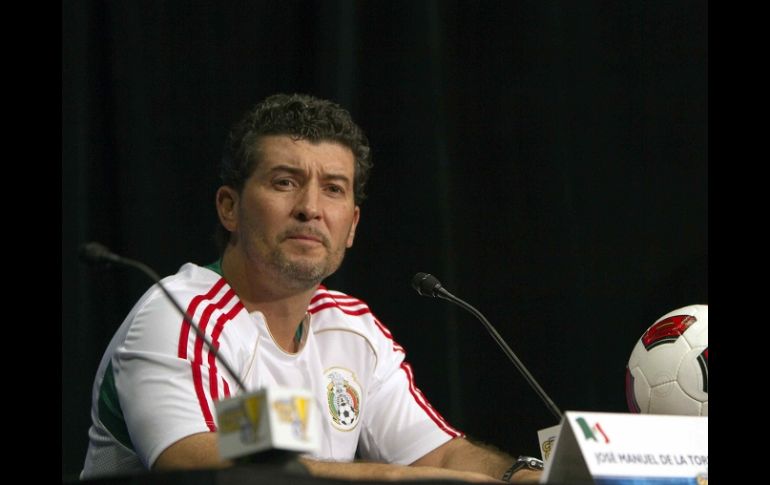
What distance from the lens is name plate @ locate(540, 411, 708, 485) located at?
1629 millimetres

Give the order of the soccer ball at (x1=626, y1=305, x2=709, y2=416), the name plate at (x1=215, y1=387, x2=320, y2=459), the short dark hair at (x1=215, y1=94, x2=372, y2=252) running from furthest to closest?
the short dark hair at (x1=215, y1=94, x2=372, y2=252), the soccer ball at (x1=626, y1=305, x2=709, y2=416), the name plate at (x1=215, y1=387, x2=320, y2=459)

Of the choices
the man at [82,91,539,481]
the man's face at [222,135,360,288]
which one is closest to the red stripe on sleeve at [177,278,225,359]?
the man at [82,91,539,481]

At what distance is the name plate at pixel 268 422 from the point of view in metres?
1.37

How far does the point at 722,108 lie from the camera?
2.96 meters

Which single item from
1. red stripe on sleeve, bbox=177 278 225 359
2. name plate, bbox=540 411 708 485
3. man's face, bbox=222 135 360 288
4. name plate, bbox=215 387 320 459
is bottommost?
name plate, bbox=540 411 708 485

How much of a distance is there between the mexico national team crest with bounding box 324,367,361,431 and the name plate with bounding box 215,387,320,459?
3.82 ft

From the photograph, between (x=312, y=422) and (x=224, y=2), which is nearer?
(x=312, y=422)

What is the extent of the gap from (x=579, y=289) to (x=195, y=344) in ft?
4.39

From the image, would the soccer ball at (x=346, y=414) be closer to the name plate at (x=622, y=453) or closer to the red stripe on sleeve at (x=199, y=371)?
the red stripe on sleeve at (x=199, y=371)

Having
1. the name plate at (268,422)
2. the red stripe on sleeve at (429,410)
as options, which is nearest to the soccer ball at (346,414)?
the red stripe on sleeve at (429,410)

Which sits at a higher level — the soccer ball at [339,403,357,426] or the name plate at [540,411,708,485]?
the name plate at [540,411,708,485]

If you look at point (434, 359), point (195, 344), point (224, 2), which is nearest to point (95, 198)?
point (224, 2)

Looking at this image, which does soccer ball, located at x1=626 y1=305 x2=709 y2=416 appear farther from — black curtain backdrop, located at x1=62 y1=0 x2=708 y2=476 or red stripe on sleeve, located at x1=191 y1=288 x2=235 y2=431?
red stripe on sleeve, located at x1=191 y1=288 x2=235 y2=431

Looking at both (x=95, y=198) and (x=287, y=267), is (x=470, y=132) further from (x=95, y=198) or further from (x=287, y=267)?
(x=95, y=198)
